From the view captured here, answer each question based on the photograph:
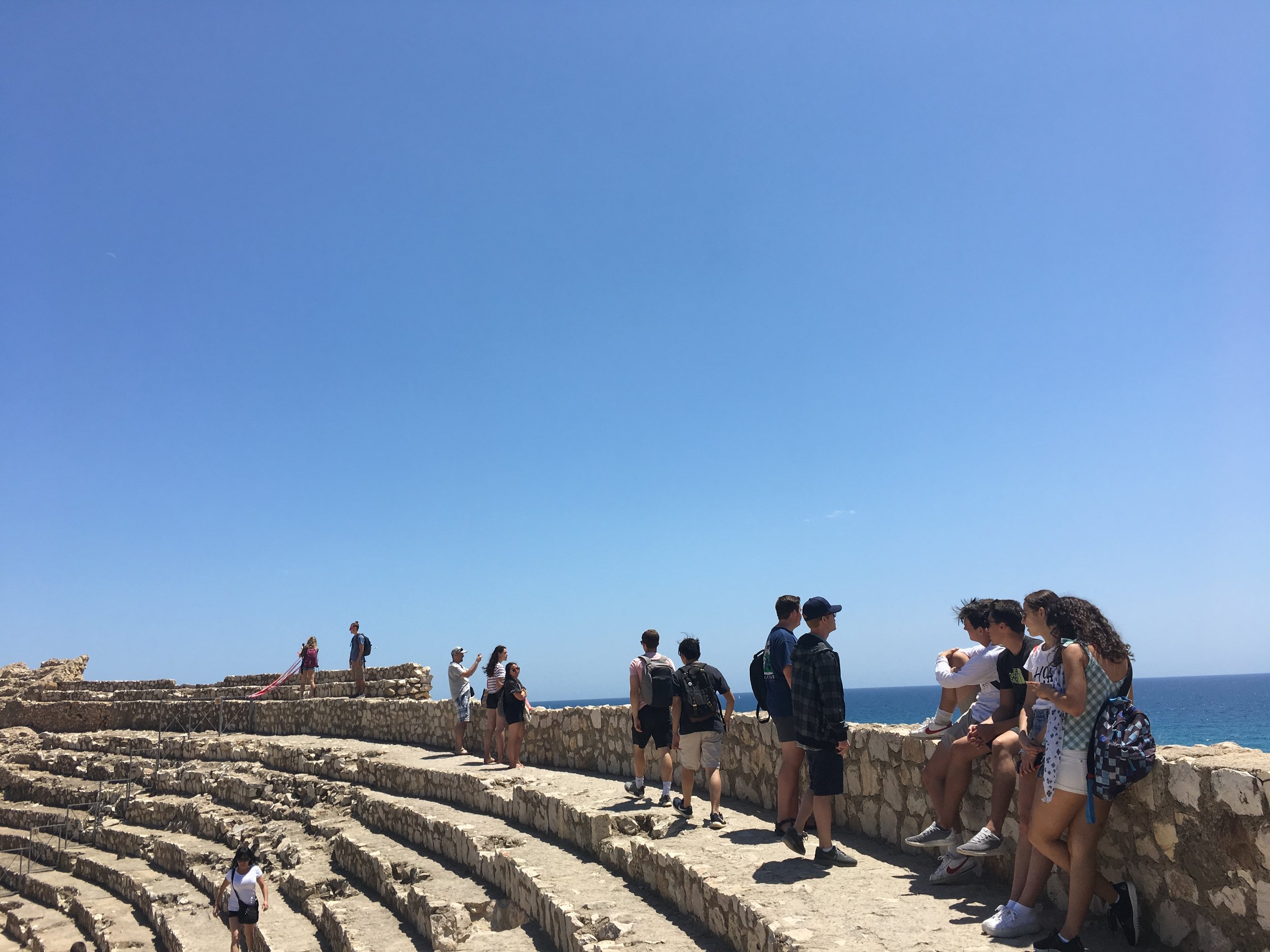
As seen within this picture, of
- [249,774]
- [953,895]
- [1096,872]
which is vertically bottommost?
[249,774]

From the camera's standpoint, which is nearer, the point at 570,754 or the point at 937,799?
the point at 937,799

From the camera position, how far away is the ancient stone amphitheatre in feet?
12.7

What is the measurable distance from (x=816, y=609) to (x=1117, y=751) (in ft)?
7.49

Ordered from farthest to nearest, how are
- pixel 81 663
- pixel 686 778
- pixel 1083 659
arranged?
pixel 81 663 → pixel 686 778 → pixel 1083 659

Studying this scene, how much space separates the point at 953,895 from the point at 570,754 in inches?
290

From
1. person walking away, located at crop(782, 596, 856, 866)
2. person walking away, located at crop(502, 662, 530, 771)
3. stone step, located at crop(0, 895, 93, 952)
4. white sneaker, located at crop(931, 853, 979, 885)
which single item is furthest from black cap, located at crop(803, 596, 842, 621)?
stone step, located at crop(0, 895, 93, 952)

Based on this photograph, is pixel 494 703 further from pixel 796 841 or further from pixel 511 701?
pixel 796 841

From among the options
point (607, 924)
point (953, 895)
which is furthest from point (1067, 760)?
point (607, 924)

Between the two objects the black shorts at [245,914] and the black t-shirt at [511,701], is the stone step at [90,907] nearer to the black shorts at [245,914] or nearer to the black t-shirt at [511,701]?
the black shorts at [245,914]

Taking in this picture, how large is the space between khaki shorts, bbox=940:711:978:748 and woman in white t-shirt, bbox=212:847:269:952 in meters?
8.42

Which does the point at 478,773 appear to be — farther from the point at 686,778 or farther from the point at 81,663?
the point at 81,663

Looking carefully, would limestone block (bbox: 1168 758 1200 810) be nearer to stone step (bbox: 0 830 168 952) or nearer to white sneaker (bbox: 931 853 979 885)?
white sneaker (bbox: 931 853 979 885)

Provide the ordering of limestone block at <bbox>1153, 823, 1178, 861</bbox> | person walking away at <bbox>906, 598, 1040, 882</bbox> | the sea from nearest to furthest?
limestone block at <bbox>1153, 823, 1178, 861</bbox> < person walking away at <bbox>906, 598, 1040, 882</bbox> < the sea

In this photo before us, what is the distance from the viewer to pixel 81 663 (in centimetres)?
3338
